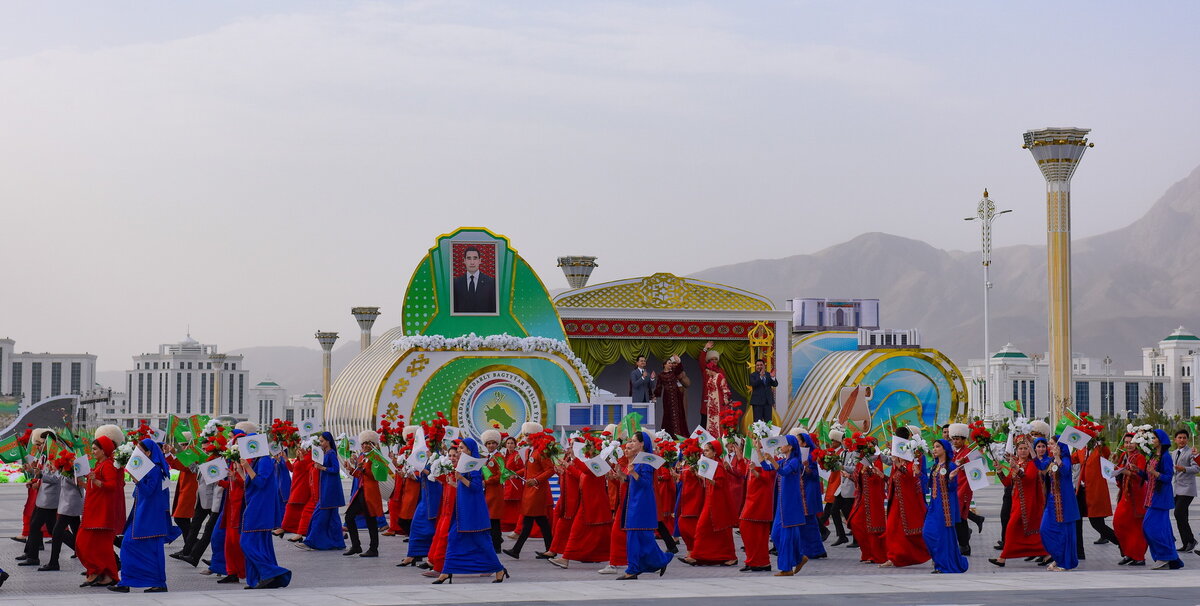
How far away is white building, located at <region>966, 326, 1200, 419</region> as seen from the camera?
92125mm

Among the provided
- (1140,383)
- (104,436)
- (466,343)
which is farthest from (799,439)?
(1140,383)

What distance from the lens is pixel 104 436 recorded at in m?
12.4

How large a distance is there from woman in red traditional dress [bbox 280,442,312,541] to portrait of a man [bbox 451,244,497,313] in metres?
10.3

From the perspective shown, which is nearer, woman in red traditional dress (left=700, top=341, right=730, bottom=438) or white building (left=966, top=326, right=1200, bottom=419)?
woman in red traditional dress (left=700, top=341, right=730, bottom=438)

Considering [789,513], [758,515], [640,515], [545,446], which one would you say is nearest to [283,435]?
[545,446]

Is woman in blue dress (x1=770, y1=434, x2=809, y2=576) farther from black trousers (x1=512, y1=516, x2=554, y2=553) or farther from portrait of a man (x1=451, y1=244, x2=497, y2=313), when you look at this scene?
portrait of a man (x1=451, y1=244, x2=497, y2=313)

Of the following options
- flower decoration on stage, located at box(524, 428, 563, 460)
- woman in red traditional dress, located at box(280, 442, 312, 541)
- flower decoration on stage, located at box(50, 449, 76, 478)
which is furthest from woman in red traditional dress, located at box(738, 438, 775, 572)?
flower decoration on stage, located at box(50, 449, 76, 478)

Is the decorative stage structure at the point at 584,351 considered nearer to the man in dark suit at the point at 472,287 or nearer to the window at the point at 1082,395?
the man in dark suit at the point at 472,287

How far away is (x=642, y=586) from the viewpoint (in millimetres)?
12406

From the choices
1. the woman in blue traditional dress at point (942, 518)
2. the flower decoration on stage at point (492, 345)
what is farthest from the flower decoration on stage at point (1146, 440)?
the flower decoration on stage at point (492, 345)

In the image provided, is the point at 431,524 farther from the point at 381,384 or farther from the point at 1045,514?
the point at 381,384

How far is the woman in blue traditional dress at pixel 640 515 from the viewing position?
43.3 ft

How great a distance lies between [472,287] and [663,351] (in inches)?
204

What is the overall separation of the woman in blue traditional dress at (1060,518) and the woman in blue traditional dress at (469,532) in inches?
194
